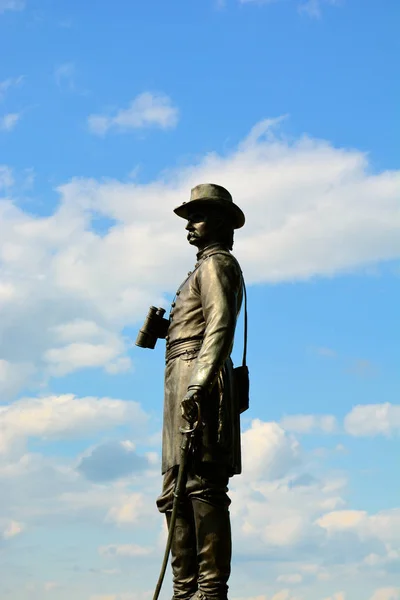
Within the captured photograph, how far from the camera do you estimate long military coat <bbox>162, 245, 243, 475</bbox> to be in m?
9.92

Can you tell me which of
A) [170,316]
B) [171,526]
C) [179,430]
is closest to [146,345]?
[170,316]

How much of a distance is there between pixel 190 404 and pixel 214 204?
92.4 inches

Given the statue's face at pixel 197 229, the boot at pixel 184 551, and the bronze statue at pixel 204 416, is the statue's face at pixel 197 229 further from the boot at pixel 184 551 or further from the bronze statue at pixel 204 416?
the boot at pixel 184 551

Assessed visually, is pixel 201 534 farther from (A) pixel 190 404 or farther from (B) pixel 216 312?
(B) pixel 216 312

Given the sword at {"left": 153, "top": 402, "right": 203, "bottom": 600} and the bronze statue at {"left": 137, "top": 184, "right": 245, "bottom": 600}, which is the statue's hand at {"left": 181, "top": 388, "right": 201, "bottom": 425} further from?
the sword at {"left": 153, "top": 402, "right": 203, "bottom": 600}

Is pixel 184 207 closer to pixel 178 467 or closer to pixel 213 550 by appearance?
pixel 178 467

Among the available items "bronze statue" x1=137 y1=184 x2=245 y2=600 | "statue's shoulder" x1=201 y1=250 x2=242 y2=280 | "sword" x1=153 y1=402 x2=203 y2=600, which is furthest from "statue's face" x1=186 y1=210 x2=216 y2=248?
"sword" x1=153 y1=402 x2=203 y2=600

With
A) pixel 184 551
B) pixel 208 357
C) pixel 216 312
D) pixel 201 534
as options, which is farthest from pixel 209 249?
pixel 184 551

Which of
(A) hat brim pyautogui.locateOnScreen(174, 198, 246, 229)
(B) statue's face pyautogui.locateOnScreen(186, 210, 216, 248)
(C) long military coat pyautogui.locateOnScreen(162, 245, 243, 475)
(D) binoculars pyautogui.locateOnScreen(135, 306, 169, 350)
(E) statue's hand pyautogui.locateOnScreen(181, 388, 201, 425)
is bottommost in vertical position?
(E) statue's hand pyautogui.locateOnScreen(181, 388, 201, 425)

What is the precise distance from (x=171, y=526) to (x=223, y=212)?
328cm

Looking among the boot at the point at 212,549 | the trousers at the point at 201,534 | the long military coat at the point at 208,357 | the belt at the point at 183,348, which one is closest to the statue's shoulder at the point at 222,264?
the long military coat at the point at 208,357

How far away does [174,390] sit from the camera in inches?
408

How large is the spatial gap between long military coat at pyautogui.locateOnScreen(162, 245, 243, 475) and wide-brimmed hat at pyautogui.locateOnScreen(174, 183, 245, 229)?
1.37 ft

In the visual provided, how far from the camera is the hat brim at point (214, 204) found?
10922 mm
